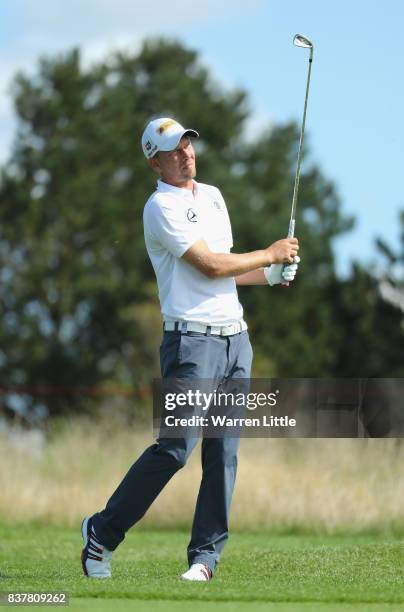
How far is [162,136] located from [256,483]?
697 cm

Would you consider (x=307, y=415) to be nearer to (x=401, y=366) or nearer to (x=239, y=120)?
(x=401, y=366)

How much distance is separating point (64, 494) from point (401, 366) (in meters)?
28.6

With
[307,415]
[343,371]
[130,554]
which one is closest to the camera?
[130,554]

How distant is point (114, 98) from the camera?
142 feet

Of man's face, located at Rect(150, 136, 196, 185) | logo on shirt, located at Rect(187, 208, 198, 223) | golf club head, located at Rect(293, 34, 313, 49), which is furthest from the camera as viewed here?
golf club head, located at Rect(293, 34, 313, 49)

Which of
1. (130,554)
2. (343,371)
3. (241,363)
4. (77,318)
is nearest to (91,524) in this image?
(241,363)

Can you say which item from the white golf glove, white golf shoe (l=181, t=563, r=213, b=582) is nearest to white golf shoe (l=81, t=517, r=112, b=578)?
white golf shoe (l=181, t=563, r=213, b=582)

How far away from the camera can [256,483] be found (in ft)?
42.1

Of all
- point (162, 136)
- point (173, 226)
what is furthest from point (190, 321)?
point (162, 136)

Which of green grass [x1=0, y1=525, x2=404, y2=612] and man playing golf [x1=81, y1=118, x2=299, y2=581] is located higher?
man playing golf [x1=81, y1=118, x2=299, y2=581]

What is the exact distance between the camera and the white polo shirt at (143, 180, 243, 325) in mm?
6246

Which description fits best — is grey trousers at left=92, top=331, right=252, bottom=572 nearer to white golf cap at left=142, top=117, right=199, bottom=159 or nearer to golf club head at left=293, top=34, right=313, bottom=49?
white golf cap at left=142, top=117, right=199, bottom=159

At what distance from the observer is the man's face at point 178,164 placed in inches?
252

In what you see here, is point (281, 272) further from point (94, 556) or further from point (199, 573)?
point (94, 556)
